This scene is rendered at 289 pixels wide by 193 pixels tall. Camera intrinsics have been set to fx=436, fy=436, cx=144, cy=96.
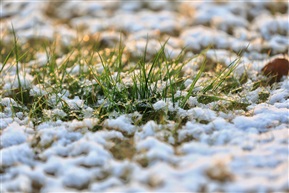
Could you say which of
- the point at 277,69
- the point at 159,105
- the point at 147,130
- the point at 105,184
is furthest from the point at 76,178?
the point at 277,69

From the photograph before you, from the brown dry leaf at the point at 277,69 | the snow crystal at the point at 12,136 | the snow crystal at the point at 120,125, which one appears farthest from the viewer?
the brown dry leaf at the point at 277,69

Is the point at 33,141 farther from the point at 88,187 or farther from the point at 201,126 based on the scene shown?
the point at 201,126

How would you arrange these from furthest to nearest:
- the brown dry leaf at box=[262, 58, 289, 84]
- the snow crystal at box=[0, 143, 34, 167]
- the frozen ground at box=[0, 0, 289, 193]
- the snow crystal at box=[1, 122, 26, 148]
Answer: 1. the brown dry leaf at box=[262, 58, 289, 84]
2. the snow crystal at box=[1, 122, 26, 148]
3. the snow crystal at box=[0, 143, 34, 167]
4. the frozen ground at box=[0, 0, 289, 193]

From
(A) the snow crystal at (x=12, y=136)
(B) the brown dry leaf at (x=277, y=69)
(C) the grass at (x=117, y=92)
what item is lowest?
(A) the snow crystal at (x=12, y=136)

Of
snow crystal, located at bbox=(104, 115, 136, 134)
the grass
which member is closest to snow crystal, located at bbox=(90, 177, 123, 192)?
snow crystal, located at bbox=(104, 115, 136, 134)

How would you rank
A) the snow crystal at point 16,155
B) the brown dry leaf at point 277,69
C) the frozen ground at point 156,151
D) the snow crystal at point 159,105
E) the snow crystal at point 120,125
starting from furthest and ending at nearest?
the brown dry leaf at point 277,69
the snow crystal at point 159,105
the snow crystal at point 120,125
the snow crystal at point 16,155
the frozen ground at point 156,151

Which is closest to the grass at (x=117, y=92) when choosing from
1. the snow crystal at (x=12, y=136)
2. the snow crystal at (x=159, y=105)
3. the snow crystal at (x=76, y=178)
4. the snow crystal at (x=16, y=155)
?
the snow crystal at (x=159, y=105)

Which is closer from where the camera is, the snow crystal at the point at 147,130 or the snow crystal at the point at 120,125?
the snow crystal at the point at 147,130

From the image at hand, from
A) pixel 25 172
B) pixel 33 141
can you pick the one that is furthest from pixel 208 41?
pixel 25 172

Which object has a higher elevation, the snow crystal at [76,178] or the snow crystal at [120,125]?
the snow crystal at [120,125]

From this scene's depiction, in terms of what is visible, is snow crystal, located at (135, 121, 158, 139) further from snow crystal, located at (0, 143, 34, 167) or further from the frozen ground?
snow crystal, located at (0, 143, 34, 167)

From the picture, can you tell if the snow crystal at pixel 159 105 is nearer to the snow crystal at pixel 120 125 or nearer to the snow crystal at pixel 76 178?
the snow crystal at pixel 120 125
